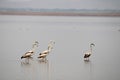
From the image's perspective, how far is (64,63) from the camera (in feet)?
5.94

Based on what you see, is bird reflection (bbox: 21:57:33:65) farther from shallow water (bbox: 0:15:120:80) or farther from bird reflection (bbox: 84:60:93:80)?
bird reflection (bbox: 84:60:93:80)

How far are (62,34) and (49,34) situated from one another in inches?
4.5

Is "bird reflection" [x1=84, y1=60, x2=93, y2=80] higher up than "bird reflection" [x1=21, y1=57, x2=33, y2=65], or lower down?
lower down

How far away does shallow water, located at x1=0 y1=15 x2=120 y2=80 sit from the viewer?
1753mm

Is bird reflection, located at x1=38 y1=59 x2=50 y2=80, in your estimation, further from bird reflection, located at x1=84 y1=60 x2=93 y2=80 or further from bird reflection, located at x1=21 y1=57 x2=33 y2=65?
bird reflection, located at x1=84 y1=60 x2=93 y2=80

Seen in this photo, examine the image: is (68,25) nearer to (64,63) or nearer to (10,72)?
(64,63)

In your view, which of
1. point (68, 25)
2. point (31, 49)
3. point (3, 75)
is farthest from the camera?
point (68, 25)

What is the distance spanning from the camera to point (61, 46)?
1.90 metres

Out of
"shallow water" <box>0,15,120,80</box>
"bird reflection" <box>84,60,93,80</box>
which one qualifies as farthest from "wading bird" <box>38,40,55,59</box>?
"bird reflection" <box>84,60,93,80</box>

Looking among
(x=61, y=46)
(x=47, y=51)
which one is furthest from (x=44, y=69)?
(x=61, y=46)

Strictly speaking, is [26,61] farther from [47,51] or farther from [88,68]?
[88,68]

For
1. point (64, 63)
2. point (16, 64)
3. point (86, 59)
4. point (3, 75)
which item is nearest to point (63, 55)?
point (64, 63)

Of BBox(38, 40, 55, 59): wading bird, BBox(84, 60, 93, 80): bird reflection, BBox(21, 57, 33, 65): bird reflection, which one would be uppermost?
BBox(38, 40, 55, 59): wading bird

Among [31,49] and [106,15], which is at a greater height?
[106,15]
